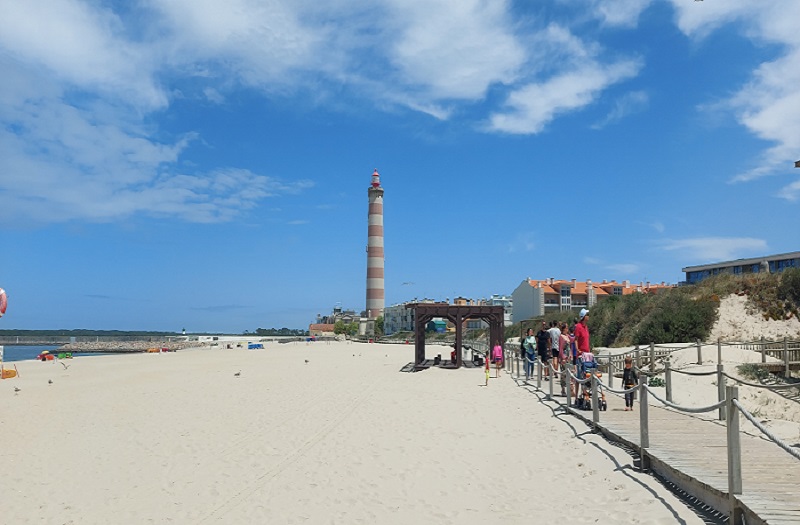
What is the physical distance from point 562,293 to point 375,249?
25611 mm

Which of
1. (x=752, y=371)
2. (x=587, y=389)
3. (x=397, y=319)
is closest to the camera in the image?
(x=587, y=389)

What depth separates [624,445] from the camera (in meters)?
8.41

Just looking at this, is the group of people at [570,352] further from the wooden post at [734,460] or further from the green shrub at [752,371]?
the green shrub at [752,371]

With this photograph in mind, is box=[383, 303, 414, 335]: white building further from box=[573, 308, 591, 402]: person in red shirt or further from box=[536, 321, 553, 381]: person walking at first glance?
box=[573, 308, 591, 402]: person in red shirt

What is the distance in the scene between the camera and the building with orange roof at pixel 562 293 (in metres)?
75.8

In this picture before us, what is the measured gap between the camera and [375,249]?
85.3 m

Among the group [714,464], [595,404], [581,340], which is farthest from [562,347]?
[714,464]

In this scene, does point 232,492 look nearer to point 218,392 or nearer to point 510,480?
point 510,480

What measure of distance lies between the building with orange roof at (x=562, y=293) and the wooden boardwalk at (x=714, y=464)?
215 ft

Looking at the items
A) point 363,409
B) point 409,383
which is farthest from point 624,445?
point 409,383

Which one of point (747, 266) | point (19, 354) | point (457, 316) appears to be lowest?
point (19, 354)

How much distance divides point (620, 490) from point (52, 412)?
14.5 meters

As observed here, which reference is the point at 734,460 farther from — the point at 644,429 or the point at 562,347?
the point at 562,347

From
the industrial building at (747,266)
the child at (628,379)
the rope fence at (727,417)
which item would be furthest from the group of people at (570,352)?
the industrial building at (747,266)
